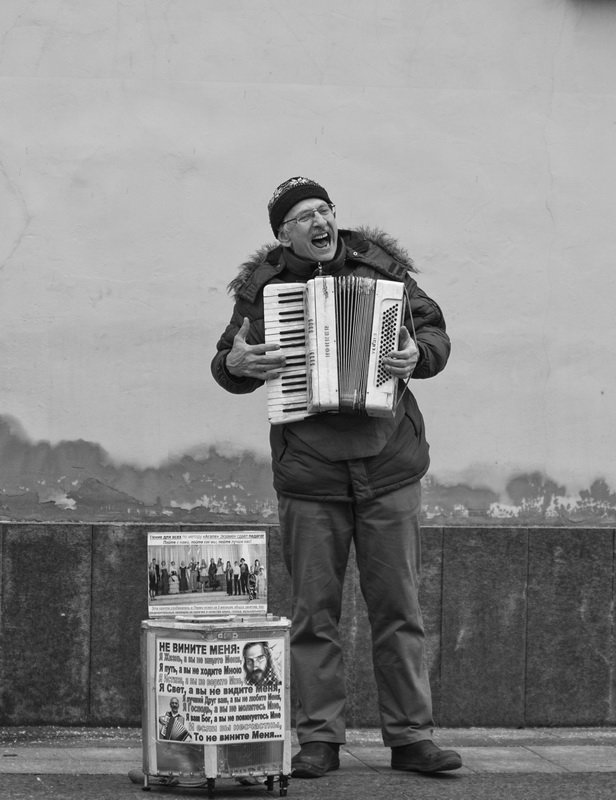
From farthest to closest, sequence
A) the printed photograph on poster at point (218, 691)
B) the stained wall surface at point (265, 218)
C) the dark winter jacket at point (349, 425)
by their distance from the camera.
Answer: the stained wall surface at point (265, 218), the dark winter jacket at point (349, 425), the printed photograph on poster at point (218, 691)

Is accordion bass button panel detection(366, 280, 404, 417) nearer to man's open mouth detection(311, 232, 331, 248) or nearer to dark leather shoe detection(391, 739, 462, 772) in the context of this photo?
man's open mouth detection(311, 232, 331, 248)

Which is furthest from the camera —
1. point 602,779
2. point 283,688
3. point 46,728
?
point 46,728

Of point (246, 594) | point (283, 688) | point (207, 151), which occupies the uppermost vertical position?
point (207, 151)

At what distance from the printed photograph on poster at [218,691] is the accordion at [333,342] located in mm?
809

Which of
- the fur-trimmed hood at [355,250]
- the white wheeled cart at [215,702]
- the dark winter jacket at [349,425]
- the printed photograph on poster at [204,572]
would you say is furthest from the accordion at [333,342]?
the white wheeled cart at [215,702]

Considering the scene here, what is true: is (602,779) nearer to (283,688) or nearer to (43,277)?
(283,688)

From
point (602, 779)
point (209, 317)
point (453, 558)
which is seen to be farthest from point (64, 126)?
point (602, 779)

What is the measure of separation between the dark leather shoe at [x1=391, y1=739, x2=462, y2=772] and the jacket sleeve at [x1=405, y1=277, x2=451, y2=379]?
127 centimetres

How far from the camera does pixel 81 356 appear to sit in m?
5.93

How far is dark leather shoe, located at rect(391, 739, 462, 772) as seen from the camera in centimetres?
477

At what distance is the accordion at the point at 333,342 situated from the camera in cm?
471

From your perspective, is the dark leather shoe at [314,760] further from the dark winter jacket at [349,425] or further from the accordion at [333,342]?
the accordion at [333,342]

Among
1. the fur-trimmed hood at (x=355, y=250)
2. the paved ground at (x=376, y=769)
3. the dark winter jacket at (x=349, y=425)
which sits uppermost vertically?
the fur-trimmed hood at (x=355, y=250)

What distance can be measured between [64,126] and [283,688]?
105 inches
